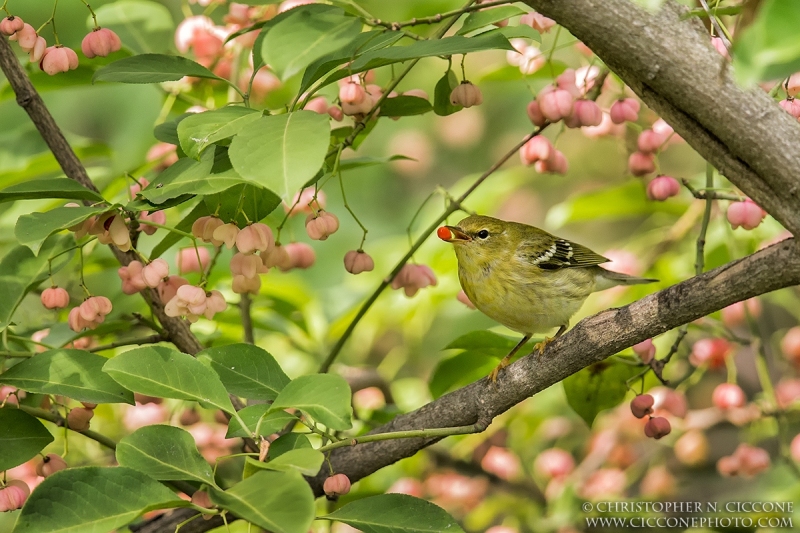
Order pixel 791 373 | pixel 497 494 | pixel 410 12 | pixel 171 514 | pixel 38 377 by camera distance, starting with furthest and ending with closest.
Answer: pixel 791 373
pixel 497 494
pixel 410 12
pixel 171 514
pixel 38 377

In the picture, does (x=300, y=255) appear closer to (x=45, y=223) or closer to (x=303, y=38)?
(x=45, y=223)

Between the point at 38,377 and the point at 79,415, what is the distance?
25 cm

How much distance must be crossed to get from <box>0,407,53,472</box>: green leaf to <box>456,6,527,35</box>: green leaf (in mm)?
1271

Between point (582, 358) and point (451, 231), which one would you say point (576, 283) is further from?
point (582, 358)

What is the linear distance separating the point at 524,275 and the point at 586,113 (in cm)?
100

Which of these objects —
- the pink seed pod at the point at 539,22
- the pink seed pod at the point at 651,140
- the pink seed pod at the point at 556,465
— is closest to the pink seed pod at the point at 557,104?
the pink seed pod at the point at 539,22

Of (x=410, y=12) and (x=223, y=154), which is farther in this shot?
(x=410, y=12)

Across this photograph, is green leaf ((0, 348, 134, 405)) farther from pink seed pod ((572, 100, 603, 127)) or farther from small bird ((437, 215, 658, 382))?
small bird ((437, 215, 658, 382))

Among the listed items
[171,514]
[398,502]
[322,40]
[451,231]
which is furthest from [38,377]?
[451,231]

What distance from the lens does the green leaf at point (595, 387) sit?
2299mm

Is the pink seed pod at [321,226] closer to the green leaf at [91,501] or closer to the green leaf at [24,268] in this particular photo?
the green leaf at [24,268]

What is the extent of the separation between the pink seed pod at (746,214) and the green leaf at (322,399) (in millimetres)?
1242

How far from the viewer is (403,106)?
6.73 ft

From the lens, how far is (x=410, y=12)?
3.36m
